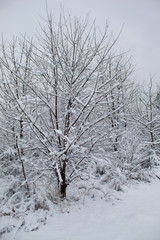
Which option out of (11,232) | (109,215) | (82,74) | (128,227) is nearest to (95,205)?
(109,215)

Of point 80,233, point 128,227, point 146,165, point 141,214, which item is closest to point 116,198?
point 141,214

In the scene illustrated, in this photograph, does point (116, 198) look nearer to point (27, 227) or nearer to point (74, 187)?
point (74, 187)

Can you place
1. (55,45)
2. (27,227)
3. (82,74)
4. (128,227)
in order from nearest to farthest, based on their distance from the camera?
(128,227) < (27,227) < (55,45) < (82,74)

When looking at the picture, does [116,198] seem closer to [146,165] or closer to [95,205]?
[95,205]

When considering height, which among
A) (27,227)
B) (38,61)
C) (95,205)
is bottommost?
(95,205)

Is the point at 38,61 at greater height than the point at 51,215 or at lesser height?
greater

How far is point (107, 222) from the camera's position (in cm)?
198

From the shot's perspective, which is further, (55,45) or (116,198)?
(116,198)

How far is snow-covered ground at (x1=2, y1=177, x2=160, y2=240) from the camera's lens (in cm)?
161

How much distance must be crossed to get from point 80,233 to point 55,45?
10.7 ft

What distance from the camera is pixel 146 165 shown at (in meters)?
Answer: 4.98

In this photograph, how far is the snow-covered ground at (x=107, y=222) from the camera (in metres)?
1.61

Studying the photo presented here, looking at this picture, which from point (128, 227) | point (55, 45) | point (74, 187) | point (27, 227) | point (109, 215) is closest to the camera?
point (128, 227)

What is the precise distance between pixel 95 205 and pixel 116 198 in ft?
1.75
